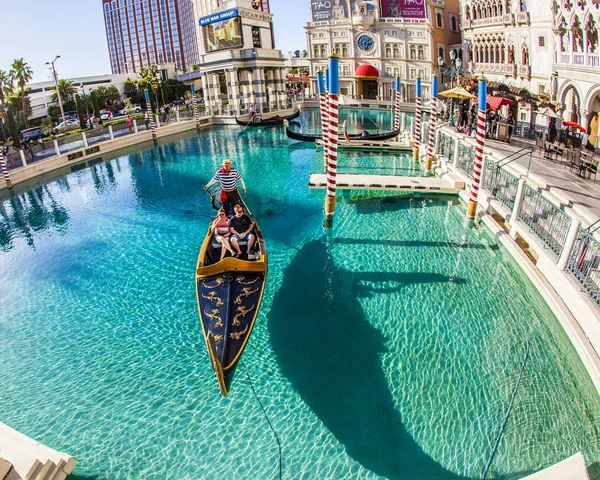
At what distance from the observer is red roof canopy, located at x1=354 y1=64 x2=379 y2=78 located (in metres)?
40.9

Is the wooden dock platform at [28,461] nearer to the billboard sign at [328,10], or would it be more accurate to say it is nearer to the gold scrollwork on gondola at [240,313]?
the gold scrollwork on gondola at [240,313]

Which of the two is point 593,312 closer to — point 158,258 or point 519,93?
point 158,258

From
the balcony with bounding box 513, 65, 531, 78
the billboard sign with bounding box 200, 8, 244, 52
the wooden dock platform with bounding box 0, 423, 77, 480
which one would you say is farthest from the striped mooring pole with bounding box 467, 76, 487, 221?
the billboard sign with bounding box 200, 8, 244, 52

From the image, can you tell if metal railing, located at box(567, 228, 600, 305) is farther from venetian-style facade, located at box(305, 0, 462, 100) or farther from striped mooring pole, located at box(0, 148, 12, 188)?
venetian-style facade, located at box(305, 0, 462, 100)

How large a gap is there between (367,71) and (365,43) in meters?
3.41

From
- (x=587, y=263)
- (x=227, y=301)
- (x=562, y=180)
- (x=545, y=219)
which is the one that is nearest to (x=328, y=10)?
(x=562, y=180)

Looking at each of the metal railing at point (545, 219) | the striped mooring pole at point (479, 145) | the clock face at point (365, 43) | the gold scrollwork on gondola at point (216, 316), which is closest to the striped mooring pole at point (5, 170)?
the gold scrollwork on gondola at point (216, 316)

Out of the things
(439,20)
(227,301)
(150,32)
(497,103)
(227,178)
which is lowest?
(227,301)

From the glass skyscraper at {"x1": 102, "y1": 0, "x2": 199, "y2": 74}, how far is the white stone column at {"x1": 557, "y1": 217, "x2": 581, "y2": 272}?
10403 cm

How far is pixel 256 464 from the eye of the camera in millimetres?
5332

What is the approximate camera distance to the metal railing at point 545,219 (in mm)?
7826

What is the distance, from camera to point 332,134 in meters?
11.3

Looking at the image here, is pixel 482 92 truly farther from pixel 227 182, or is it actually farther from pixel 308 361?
pixel 308 361

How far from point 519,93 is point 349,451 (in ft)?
74.9
